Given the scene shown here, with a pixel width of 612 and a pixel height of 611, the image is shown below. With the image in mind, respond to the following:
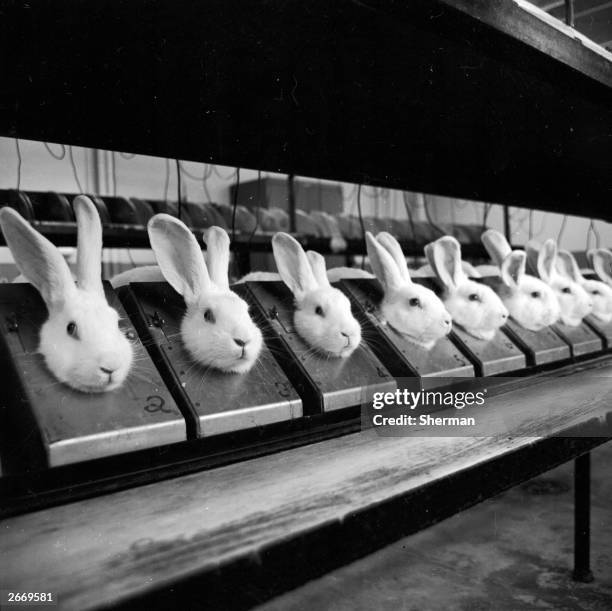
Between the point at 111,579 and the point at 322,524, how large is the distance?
0.20 metres

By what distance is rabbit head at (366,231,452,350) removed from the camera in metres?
1.29

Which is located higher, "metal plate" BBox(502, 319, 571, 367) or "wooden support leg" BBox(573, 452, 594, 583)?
"metal plate" BBox(502, 319, 571, 367)

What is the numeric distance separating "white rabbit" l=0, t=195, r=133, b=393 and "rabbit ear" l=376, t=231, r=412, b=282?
2.30 feet

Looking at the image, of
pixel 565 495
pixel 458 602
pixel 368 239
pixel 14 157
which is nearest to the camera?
pixel 368 239

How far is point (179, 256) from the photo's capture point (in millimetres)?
1021

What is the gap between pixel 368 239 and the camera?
135 centimetres

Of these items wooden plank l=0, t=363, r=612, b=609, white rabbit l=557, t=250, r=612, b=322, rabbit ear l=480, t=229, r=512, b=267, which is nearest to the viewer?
wooden plank l=0, t=363, r=612, b=609

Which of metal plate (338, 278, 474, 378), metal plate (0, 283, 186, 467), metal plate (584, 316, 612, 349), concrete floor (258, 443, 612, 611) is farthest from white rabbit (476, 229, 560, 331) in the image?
metal plate (0, 283, 186, 467)

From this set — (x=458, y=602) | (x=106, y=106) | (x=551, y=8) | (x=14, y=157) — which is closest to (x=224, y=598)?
(x=106, y=106)

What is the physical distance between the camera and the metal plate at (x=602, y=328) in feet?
6.04

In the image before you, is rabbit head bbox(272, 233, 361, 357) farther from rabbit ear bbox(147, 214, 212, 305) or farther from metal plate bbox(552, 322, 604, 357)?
metal plate bbox(552, 322, 604, 357)

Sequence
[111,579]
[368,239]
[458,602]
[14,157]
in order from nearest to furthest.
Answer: [111,579]
[368,239]
[458,602]
[14,157]

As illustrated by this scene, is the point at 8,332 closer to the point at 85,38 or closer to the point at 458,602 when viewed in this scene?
the point at 85,38

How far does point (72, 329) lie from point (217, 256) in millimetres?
327
